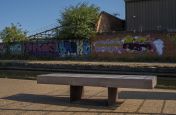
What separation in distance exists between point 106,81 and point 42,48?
31356 mm

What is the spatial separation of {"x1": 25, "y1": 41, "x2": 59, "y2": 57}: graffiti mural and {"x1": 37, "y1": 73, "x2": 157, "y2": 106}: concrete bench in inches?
1130

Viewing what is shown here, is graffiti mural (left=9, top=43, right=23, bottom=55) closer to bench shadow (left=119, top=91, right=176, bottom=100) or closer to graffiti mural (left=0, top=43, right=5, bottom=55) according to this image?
graffiti mural (left=0, top=43, right=5, bottom=55)

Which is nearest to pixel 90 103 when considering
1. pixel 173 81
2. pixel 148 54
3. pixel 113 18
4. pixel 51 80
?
pixel 51 80

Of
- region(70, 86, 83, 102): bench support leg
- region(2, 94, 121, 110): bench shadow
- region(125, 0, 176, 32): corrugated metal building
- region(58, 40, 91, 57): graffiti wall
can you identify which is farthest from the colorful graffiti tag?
region(70, 86, 83, 102): bench support leg

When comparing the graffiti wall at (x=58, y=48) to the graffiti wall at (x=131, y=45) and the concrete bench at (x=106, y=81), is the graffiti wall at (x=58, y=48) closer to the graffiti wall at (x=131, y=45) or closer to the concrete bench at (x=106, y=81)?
the graffiti wall at (x=131, y=45)

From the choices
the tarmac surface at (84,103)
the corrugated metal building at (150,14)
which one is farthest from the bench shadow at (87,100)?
the corrugated metal building at (150,14)

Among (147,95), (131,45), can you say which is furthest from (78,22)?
(147,95)

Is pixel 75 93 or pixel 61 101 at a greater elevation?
pixel 75 93

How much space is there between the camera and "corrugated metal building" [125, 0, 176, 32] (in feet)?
138

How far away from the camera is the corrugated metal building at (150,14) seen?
42062 millimetres

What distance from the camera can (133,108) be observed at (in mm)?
9711

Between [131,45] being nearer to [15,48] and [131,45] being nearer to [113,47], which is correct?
[113,47]

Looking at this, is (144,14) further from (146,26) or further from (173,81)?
(173,81)

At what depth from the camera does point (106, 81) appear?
9750mm
